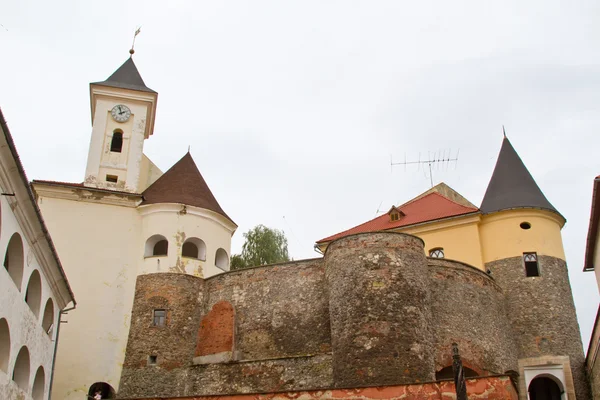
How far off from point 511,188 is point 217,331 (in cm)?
1420

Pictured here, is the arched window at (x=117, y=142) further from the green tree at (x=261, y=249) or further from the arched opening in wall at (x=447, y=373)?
the arched opening in wall at (x=447, y=373)

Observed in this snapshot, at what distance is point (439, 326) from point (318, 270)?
4.63m

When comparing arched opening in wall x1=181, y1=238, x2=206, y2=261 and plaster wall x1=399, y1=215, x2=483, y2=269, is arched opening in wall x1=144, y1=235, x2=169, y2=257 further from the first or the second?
plaster wall x1=399, y1=215, x2=483, y2=269

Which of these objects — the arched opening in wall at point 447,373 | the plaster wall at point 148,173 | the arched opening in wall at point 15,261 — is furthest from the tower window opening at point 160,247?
the arched opening in wall at point 447,373

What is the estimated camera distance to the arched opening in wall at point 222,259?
91.5 feet

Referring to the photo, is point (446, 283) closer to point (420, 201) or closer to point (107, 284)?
point (420, 201)

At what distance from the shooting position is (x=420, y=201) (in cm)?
3183

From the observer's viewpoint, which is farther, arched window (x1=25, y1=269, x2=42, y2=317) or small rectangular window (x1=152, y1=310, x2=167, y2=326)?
small rectangular window (x1=152, y1=310, x2=167, y2=326)

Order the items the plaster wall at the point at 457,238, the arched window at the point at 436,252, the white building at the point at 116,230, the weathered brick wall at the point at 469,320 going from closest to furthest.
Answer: the weathered brick wall at the point at 469,320 < the white building at the point at 116,230 < the plaster wall at the point at 457,238 < the arched window at the point at 436,252

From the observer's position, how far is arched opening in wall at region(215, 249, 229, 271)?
27.9m

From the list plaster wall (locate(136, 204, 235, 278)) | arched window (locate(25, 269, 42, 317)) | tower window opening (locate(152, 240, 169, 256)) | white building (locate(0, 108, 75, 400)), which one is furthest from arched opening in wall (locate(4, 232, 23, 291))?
tower window opening (locate(152, 240, 169, 256))

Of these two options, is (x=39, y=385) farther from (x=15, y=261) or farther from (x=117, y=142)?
(x=117, y=142)

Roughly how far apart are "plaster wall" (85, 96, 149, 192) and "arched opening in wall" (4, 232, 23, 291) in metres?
12.6

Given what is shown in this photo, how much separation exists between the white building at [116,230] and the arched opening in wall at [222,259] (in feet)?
0.15
